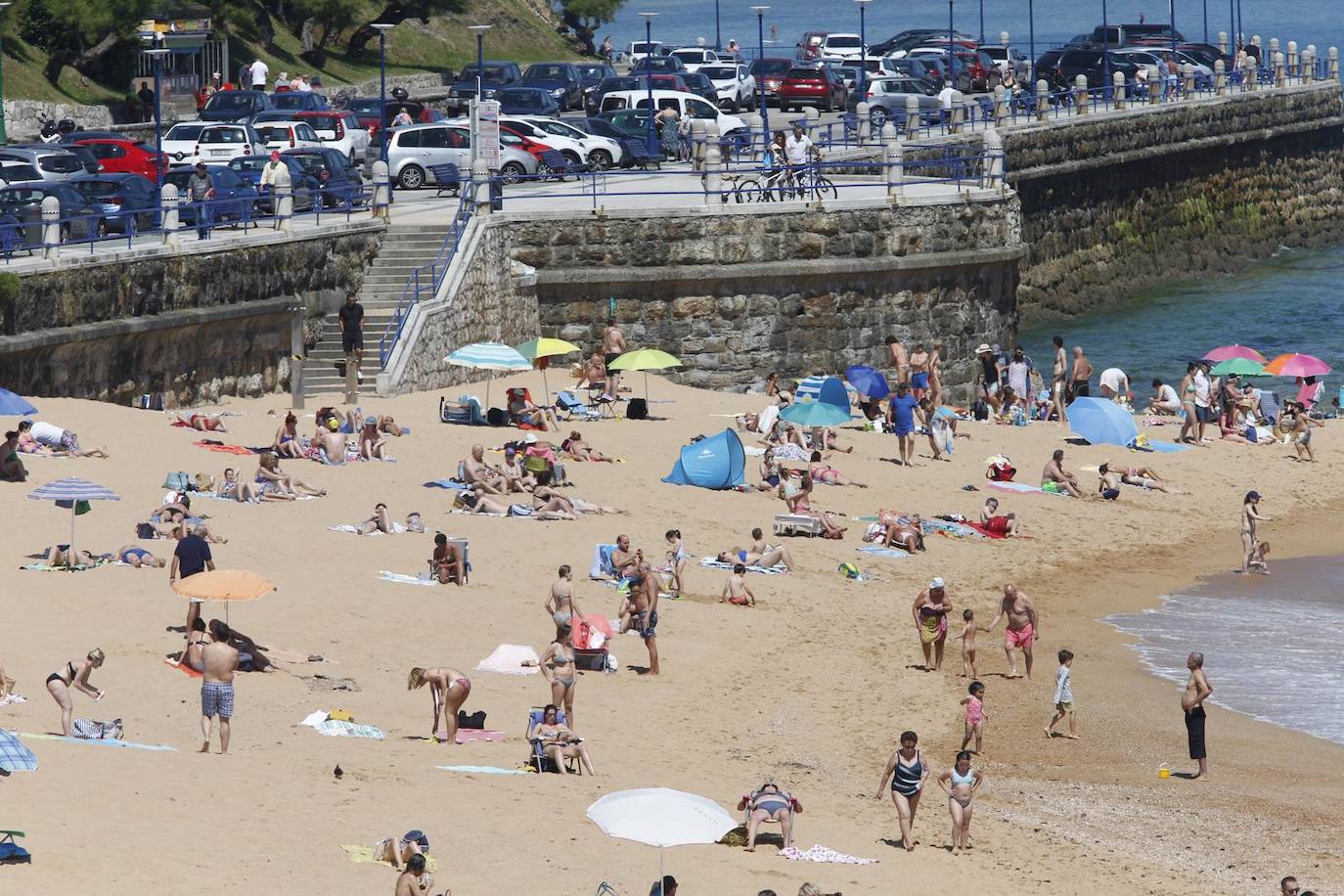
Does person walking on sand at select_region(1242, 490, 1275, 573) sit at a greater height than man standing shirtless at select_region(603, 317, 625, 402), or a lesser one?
lesser

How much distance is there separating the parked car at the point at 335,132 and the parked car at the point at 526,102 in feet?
11.9

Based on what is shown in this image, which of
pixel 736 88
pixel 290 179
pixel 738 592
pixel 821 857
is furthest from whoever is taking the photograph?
pixel 736 88

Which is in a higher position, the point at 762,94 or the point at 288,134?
the point at 762,94

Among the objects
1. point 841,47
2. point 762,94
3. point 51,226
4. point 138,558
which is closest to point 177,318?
point 51,226

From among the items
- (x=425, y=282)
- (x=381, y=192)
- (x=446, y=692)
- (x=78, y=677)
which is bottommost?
(x=446, y=692)

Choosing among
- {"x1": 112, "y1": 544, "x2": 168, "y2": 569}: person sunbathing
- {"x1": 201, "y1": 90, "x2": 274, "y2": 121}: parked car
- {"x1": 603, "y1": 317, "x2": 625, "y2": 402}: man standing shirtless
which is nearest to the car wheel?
{"x1": 603, "y1": 317, "x2": 625, "y2": 402}: man standing shirtless

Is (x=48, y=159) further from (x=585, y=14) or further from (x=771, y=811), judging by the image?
(x=585, y=14)

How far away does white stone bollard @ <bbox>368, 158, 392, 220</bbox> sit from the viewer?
29094 mm

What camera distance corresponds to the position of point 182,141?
37.4 m

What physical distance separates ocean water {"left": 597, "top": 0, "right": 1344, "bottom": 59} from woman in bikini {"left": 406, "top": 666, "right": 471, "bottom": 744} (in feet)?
370

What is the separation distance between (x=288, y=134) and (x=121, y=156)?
376 cm

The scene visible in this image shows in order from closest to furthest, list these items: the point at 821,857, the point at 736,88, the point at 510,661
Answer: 1. the point at 821,857
2. the point at 510,661
3. the point at 736,88

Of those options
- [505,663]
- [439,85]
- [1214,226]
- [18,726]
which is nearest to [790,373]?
[505,663]

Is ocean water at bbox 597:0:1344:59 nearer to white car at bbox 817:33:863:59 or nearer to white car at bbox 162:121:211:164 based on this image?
white car at bbox 817:33:863:59
